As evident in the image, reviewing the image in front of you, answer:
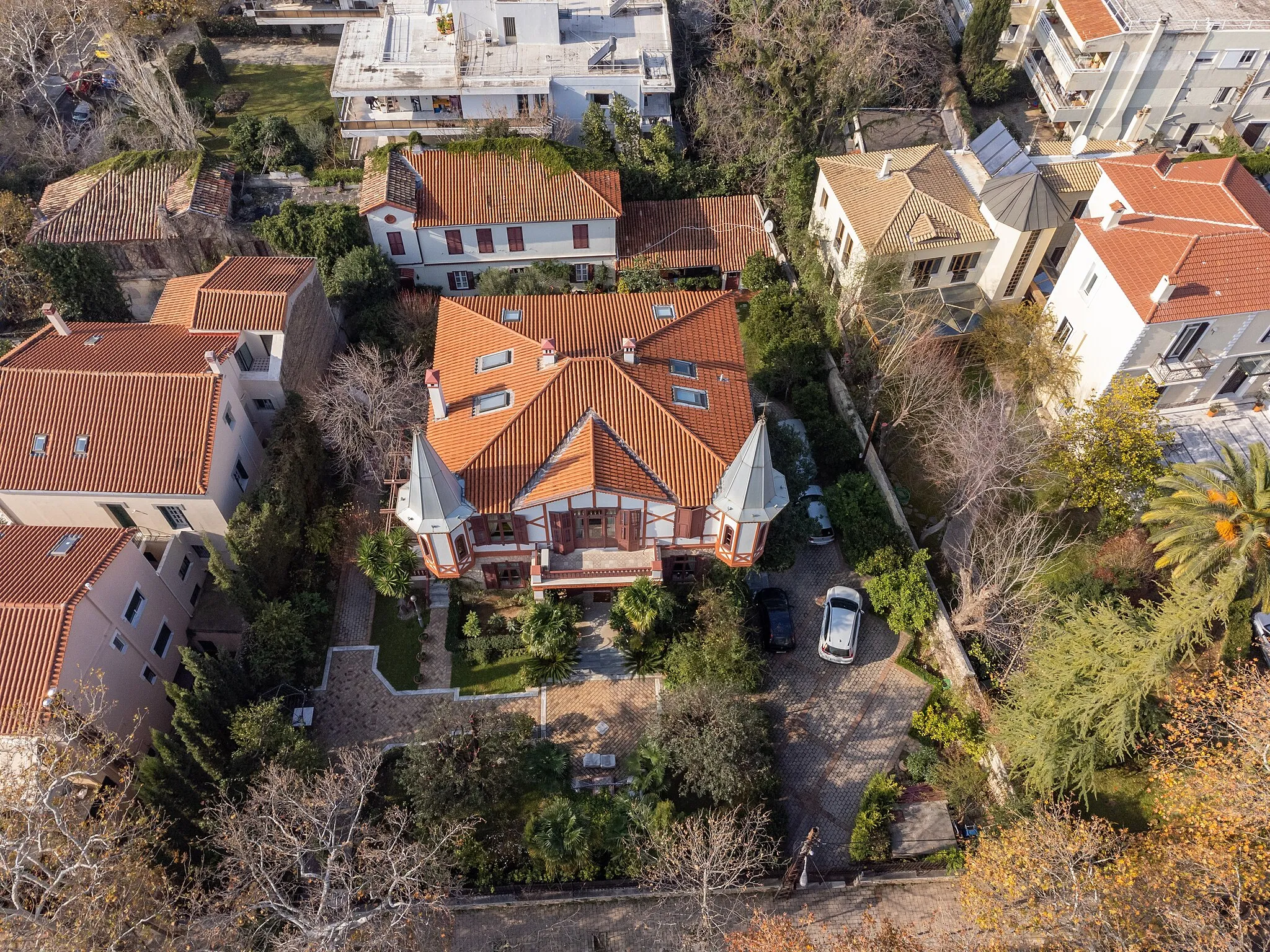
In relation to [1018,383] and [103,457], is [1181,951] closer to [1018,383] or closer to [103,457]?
[1018,383]

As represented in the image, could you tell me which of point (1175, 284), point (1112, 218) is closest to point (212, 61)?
point (1112, 218)

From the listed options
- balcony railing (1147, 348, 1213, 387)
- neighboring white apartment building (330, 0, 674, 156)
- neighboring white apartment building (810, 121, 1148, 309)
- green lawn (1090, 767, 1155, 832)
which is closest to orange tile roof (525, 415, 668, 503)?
green lawn (1090, 767, 1155, 832)

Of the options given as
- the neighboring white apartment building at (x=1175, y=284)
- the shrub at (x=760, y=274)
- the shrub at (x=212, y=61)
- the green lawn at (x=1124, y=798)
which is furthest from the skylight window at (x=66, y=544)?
the shrub at (x=212, y=61)

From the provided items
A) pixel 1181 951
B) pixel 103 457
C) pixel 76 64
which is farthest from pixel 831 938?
pixel 76 64

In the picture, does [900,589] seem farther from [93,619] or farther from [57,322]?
[57,322]

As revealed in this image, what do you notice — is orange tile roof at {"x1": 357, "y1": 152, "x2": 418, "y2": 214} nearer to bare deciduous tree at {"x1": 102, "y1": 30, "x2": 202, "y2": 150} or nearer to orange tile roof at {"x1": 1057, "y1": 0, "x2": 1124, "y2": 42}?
bare deciduous tree at {"x1": 102, "y1": 30, "x2": 202, "y2": 150}

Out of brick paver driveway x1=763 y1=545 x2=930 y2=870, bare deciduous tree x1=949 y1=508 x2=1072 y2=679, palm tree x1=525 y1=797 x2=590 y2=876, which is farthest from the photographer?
bare deciduous tree x1=949 y1=508 x2=1072 y2=679

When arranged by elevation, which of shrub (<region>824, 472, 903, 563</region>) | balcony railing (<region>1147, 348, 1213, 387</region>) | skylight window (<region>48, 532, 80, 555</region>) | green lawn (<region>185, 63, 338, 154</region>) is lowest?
green lawn (<region>185, 63, 338, 154</region>)
